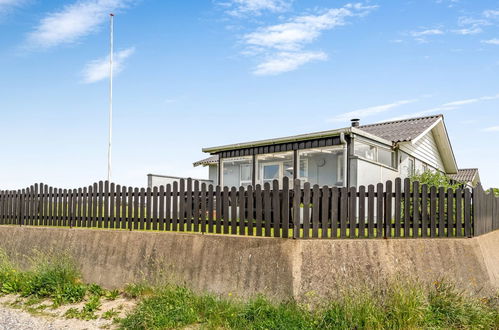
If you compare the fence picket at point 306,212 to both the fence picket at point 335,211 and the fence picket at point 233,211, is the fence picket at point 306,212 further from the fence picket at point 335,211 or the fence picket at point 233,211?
the fence picket at point 233,211

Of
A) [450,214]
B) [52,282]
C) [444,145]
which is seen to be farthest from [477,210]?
[444,145]

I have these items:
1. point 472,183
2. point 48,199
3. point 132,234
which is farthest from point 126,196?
point 472,183

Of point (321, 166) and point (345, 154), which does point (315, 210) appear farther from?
point (321, 166)

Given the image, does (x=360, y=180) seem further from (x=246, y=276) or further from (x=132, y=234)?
(x=132, y=234)

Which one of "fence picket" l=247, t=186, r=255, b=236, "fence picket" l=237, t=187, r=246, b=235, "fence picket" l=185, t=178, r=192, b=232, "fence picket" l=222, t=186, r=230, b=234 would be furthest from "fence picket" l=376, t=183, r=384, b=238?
"fence picket" l=185, t=178, r=192, b=232

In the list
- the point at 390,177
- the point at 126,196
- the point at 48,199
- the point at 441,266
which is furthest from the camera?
the point at 390,177

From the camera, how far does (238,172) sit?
19.6 m

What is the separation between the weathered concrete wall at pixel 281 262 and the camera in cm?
689

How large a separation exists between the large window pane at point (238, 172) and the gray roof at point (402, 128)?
6271 millimetres

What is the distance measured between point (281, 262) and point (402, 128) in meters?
13.6

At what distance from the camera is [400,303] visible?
20.4 ft

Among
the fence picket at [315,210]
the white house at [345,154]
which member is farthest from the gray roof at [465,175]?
the fence picket at [315,210]

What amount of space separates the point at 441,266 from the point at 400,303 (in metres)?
2.02

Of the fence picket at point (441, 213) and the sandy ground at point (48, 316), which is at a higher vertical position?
the fence picket at point (441, 213)
